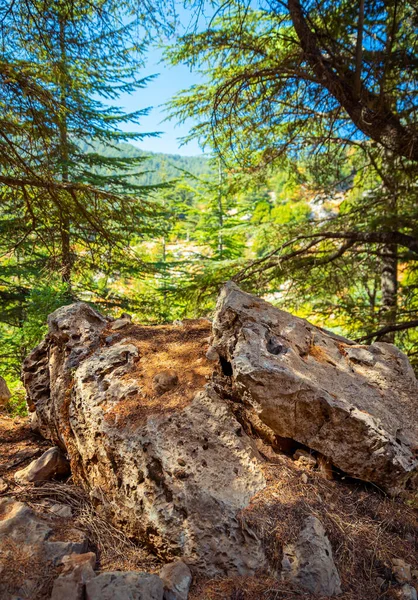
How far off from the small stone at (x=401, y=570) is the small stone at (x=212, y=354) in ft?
5.51

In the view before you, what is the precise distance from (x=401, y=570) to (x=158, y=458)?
149 cm

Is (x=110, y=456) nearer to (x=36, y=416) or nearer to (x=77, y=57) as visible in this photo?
(x=36, y=416)

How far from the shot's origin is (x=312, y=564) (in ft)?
6.00

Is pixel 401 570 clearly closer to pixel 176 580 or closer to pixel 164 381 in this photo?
pixel 176 580

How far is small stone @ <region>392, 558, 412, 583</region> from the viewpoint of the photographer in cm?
191

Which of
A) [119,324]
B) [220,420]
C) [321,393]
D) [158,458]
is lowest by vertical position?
[158,458]

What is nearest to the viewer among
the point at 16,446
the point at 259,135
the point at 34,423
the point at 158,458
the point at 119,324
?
the point at 158,458

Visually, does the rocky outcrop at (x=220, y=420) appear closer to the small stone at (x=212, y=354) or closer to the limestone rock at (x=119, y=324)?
the small stone at (x=212, y=354)

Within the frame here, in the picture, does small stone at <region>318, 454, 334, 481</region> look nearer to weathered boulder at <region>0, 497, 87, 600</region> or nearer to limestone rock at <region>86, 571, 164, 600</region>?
limestone rock at <region>86, 571, 164, 600</region>

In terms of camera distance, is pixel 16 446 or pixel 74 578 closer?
pixel 74 578

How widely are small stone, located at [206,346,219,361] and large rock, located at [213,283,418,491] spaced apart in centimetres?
5

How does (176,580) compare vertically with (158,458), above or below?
below

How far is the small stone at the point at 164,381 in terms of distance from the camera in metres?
2.62

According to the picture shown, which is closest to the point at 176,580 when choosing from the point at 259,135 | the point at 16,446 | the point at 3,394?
the point at 16,446
